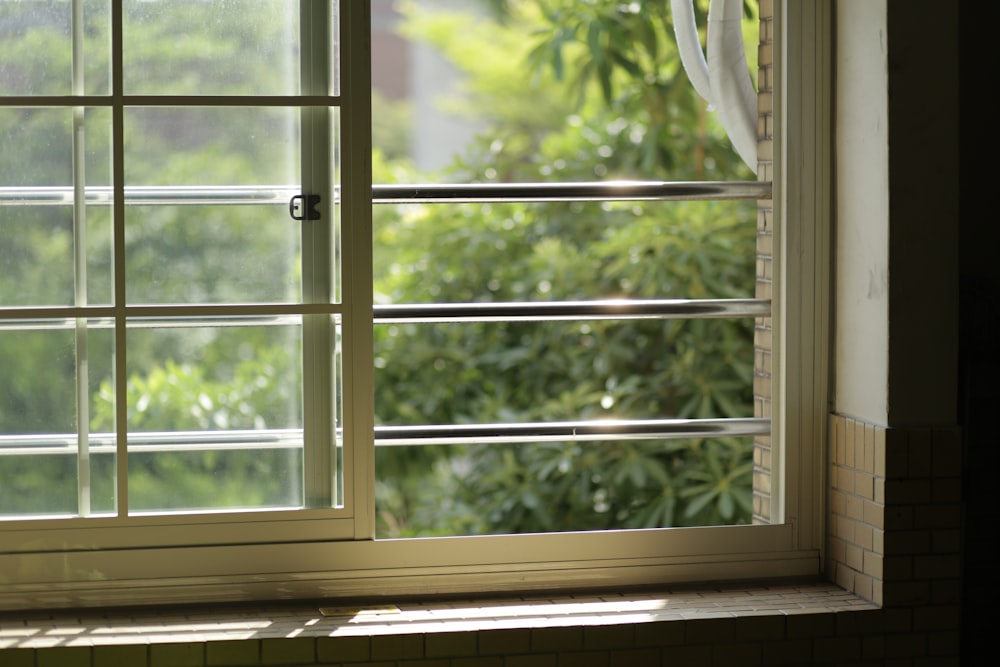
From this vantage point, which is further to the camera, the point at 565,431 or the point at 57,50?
the point at 565,431

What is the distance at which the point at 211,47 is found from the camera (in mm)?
2336

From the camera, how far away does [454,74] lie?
1288 centimetres

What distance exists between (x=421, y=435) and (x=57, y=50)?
112 cm

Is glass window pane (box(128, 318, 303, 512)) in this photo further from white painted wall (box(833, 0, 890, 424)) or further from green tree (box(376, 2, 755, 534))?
green tree (box(376, 2, 755, 534))

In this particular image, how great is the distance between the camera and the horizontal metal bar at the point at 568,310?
2500 mm

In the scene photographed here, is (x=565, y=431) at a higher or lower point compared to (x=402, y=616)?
higher

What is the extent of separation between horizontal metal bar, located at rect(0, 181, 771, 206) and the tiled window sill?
2.78 ft

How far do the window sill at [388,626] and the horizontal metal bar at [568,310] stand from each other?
0.62 m

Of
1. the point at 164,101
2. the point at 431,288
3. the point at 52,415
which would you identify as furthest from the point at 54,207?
the point at 431,288

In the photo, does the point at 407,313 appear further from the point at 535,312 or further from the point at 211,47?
the point at 211,47

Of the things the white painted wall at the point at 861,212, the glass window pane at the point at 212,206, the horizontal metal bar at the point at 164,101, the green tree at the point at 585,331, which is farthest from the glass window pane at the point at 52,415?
the green tree at the point at 585,331

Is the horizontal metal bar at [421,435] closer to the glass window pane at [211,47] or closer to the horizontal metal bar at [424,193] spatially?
the horizontal metal bar at [424,193]

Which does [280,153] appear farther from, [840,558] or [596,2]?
[596,2]

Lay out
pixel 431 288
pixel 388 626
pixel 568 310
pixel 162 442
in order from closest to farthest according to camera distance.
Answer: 1. pixel 388 626
2. pixel 162 442
3. pixel 568 310
4. pixel 431 288
